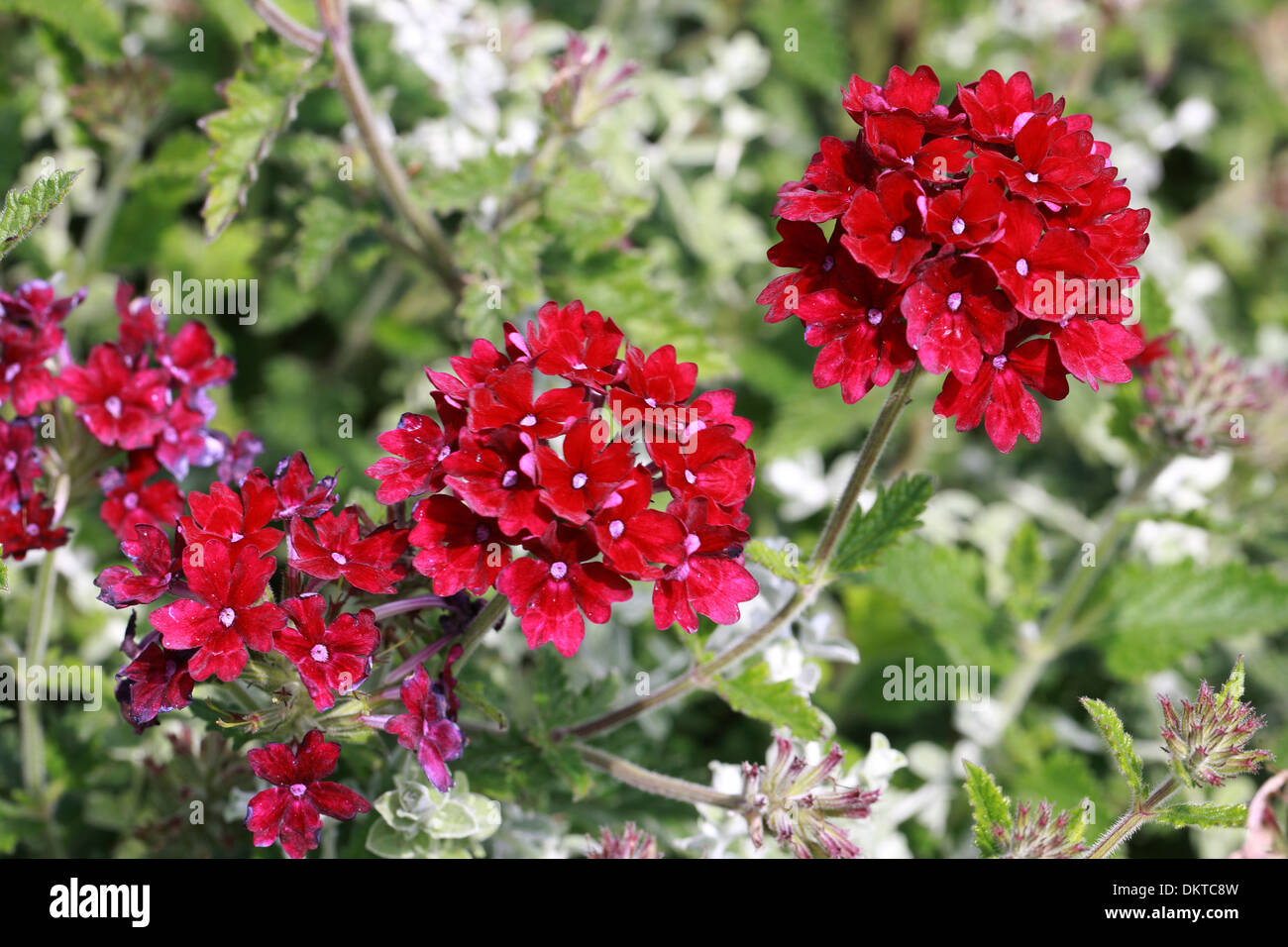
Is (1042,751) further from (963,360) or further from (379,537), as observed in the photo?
(379,537)

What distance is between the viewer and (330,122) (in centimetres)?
341

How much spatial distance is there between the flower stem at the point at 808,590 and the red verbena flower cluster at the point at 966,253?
3.7 inches

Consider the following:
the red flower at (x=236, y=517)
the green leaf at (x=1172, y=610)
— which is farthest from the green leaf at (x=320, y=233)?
the green leaf at (x=1172, y=610)

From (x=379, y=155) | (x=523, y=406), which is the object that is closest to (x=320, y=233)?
(x=379, y=155)

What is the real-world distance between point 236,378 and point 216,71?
39.4 inches

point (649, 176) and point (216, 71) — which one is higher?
point (216, 71)

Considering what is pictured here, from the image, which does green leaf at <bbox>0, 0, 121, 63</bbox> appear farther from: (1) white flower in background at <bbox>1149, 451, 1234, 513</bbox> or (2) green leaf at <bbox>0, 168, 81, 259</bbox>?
(1) white flower in background at <bbox>1149, 451, 1234, 513</bbox>

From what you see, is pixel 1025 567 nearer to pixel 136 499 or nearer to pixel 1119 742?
pixel 1119 742

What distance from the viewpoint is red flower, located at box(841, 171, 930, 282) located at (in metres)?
1.68

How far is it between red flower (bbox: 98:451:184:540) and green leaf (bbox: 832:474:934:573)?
1263mm

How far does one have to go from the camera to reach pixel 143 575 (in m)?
1.76

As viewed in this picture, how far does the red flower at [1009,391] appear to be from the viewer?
1.76m
